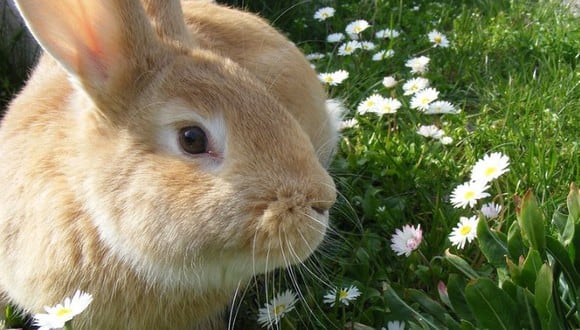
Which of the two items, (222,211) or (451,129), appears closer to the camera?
(222,211)

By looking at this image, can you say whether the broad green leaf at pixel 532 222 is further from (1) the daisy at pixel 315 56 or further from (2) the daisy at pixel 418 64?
(1) the daisy at pixel 315 56

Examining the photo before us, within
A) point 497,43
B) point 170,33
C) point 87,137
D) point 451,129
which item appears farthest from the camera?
point 497,43

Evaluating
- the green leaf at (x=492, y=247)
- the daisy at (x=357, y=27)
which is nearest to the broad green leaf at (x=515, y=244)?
the green leaf at (x=492, y=247)

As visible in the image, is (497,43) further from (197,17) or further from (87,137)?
(87,137)

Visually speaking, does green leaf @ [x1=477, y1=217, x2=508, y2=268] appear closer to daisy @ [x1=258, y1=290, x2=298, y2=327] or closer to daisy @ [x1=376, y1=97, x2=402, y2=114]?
daisy @ [x1=258, y1=290, x2=298, y2=327]

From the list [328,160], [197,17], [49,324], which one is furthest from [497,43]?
[49,324]

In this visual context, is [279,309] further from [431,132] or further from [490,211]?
[431,132]
